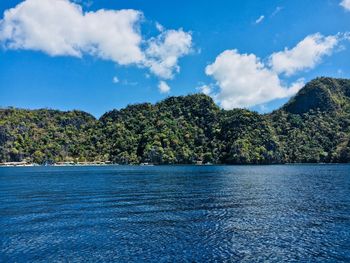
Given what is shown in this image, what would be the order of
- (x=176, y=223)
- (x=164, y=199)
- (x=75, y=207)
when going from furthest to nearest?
(x=164, y=199) → (x=75, y=207) → (x=176, y=223)

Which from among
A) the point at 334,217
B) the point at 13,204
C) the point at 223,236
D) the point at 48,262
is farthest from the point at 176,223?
the point at 13,204

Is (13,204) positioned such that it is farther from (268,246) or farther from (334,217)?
(334,217)

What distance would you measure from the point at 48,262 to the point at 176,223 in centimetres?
1551

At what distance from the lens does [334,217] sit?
39844mm

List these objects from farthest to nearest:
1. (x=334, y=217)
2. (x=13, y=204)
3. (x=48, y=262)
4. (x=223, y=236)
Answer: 1. (x=13, y=204)
2. (x=334, y=217)
3. (x=223, y=236)
4. (x=48, y=262)

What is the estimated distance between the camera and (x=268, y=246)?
28328mm

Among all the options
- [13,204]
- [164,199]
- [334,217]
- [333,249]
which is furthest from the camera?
[164,199]

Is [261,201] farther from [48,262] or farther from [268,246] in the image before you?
[48,262]

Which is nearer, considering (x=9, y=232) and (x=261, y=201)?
(x=9, y=232)

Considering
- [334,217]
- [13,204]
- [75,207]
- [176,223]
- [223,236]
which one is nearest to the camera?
[223,236]

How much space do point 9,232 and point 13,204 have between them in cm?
1937

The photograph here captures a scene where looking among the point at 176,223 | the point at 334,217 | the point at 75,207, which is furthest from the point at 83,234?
the point at 334,217

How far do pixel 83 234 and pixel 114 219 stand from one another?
7087 mm

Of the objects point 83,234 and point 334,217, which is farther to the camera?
point 334,217
